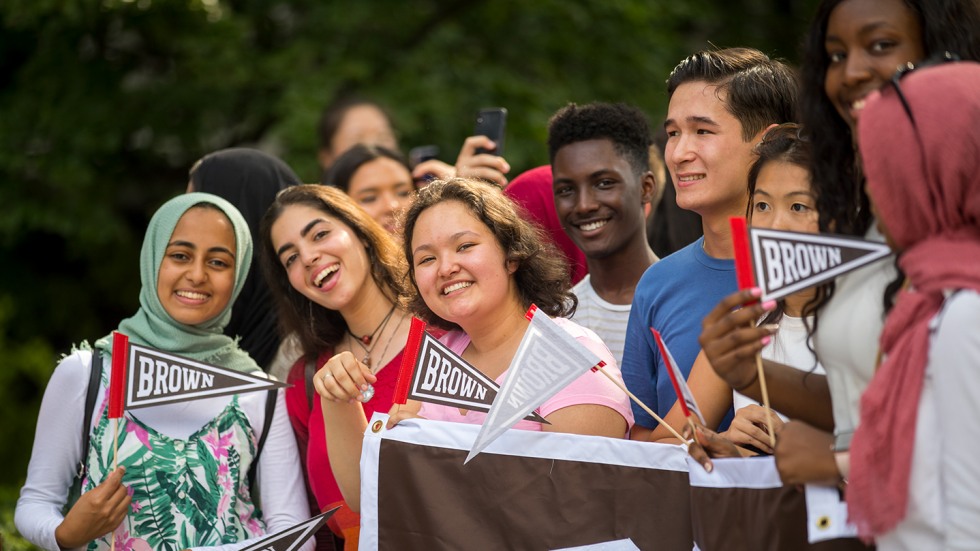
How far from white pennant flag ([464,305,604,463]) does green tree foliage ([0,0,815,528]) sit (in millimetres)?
4834

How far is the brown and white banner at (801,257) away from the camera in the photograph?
253 centimetres

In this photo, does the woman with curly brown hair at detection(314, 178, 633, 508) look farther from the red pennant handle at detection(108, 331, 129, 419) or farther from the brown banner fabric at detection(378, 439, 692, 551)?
the red pennant handle at detection(108, 331, 129, 419)

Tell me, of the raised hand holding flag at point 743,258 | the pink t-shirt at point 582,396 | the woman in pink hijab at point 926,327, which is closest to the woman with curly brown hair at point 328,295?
the pink t-shirt at point 582,396

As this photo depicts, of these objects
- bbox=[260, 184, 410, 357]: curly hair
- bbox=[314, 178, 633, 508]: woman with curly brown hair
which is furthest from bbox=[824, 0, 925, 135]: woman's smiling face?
bbox=[260, 184, 410, 357]: curly hair

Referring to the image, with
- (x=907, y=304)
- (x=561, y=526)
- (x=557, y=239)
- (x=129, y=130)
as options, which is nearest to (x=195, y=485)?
(x=561, y=526)

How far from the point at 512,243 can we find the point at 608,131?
3.51ft

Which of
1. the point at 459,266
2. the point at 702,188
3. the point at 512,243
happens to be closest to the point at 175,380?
the point at 459,266

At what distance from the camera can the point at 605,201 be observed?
4.48 metres

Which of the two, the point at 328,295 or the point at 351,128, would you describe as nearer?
the point at 328,295

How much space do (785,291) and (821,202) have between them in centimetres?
33

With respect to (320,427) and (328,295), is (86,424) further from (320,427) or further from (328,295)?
(328,295)

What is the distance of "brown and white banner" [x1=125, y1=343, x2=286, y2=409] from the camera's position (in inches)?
140

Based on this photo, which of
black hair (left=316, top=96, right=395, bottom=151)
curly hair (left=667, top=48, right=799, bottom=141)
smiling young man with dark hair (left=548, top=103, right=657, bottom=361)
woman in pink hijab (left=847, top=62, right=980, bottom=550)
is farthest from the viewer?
black hair (left=316, top=96, right=395, bottom=151)

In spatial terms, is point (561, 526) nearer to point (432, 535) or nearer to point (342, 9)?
point (432, 535)
